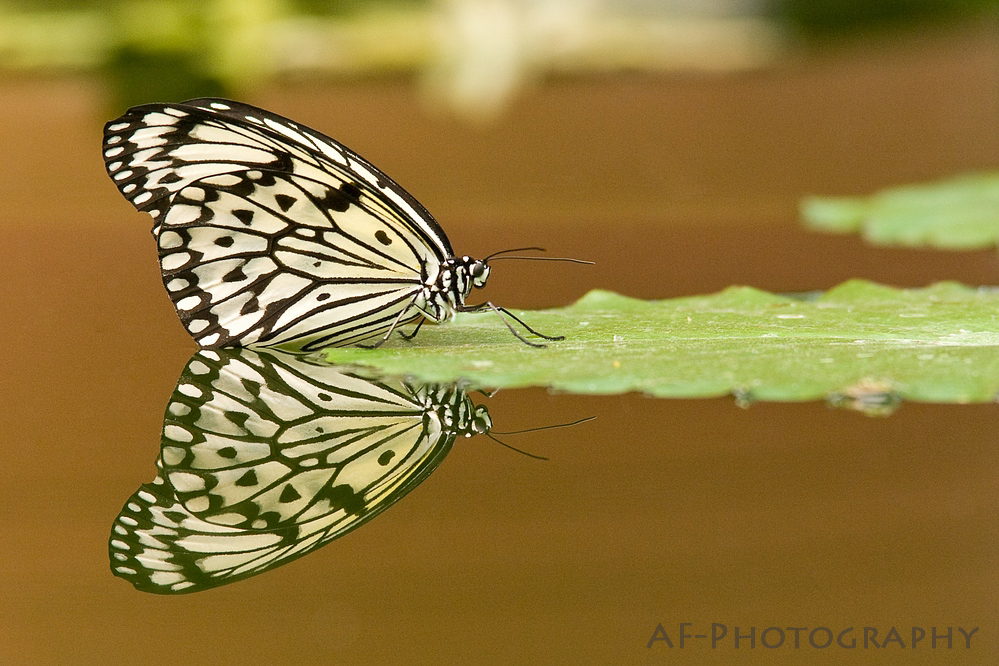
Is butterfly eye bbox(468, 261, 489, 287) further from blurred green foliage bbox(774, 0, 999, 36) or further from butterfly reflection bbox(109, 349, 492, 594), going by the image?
blurred green foliage bbox(774, 0, 999, 36)

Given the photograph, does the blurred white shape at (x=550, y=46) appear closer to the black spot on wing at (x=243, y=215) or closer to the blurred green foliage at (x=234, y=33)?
the blurred green foliage at (x=234, y=33)

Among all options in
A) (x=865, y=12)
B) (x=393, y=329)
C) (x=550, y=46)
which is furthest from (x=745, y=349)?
(x=865, y=12)

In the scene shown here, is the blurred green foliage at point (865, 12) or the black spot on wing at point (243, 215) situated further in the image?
the blurred green foliage at point (865, 12)

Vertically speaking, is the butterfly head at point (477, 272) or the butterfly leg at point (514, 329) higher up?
the butterfly head at point (477, 272)

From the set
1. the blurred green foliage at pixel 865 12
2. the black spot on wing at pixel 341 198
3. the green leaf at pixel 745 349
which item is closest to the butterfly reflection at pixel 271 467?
the green leaf at pixel 745 349

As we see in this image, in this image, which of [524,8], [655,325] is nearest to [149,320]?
[655,325]

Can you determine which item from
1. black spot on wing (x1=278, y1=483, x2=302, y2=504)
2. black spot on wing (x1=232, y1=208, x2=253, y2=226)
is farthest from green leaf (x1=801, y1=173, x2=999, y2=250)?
black spot on wing (x1=278, y1=483, x2=302, y2=504)

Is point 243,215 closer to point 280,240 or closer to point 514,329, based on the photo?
point 280,240

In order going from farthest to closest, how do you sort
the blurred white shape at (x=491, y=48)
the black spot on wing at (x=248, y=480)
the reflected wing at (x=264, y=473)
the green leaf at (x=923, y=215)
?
the blurred white shape at (x=491, y=48)
the green leaf at (x=923, y=215)
the black spot on wing at (x=248, y=480)
the reflected wing at (x=264, y=473)
